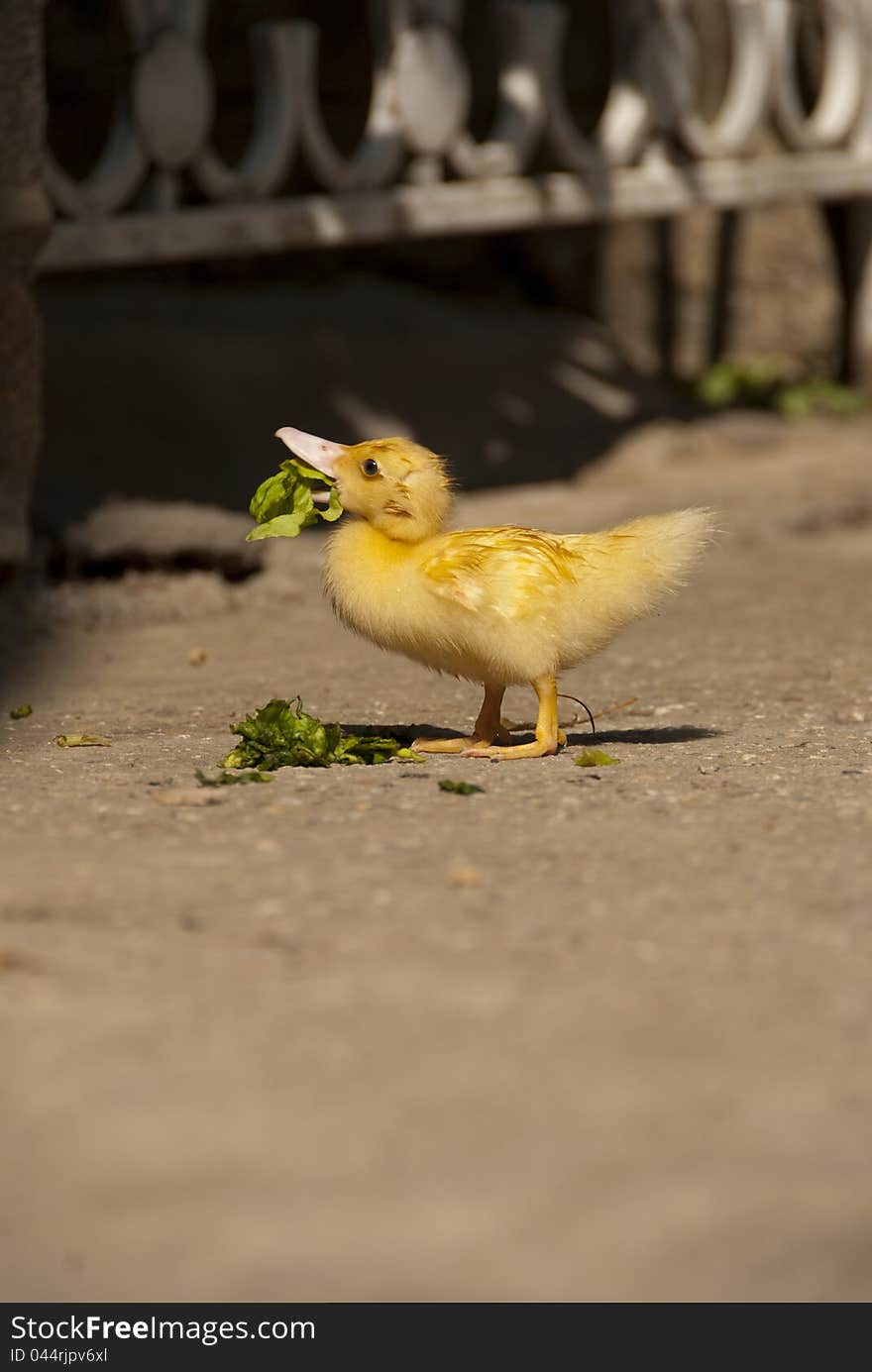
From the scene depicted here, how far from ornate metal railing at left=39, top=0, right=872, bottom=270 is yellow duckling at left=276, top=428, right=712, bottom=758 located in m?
3.08

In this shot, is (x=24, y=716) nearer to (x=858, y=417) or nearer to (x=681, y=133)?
(x=681, y=133)

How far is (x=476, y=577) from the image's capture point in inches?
183

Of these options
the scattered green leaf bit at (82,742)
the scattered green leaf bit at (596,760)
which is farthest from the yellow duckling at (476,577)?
the scattered green leaf bit at (82,742)

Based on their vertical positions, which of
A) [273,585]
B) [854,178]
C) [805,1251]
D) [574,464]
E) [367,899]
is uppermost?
[854,178]

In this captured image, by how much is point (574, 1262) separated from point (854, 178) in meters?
9.77

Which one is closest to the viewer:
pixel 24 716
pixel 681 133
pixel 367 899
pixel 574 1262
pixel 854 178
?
pixel 574 1262

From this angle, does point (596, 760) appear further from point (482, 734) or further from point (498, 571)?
point (498, 571)

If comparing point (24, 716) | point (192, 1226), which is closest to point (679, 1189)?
point (192, 1226)

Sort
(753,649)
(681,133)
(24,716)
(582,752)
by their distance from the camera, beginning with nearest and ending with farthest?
(582,752), (24,716), (753,649), (681,133)

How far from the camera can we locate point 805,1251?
2.46 m

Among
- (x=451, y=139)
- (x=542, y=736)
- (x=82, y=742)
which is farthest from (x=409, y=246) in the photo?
(x=542, y=736)

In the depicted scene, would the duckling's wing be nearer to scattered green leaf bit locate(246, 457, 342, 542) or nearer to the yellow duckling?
the yellow duckling

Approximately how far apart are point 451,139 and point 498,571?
4917 mm

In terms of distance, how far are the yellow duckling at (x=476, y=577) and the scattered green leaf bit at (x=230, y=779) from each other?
45 centimetres
